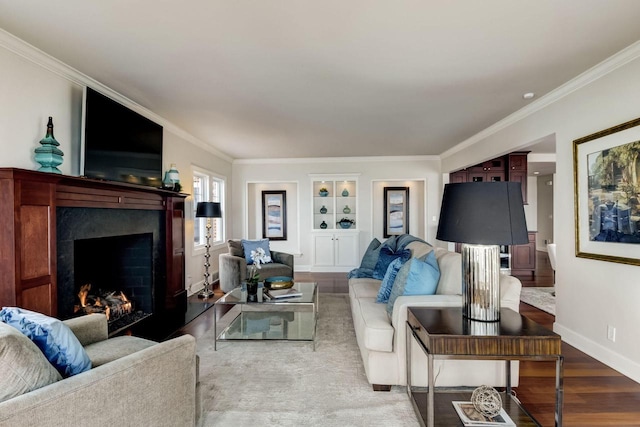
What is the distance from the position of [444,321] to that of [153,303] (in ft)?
10.6

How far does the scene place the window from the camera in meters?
5.29

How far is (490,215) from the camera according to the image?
1732mm

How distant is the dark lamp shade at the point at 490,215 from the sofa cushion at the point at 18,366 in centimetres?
194

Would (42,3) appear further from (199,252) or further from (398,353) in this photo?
(199,252)

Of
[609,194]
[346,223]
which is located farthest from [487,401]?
[346,223]

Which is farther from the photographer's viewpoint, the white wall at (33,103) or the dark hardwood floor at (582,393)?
the white wall at (33,103)

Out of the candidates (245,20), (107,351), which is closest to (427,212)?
(245,20)

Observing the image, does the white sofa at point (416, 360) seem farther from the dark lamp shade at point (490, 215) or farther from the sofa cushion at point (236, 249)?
the sofa cushion at point (236, 249)

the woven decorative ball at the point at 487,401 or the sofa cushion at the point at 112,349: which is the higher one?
the sofa cushion at the point at 112,349

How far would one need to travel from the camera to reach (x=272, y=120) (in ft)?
13.5

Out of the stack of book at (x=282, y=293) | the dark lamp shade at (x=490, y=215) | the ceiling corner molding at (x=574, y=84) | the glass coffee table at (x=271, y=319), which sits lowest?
the glass coffee table at (x=271, y=319)

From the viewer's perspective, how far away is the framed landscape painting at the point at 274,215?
739cm

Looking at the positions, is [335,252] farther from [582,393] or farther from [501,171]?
[582,393]

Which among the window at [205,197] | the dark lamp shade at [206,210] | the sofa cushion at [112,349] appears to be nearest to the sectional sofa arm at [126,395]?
the sofa cushion at [112,349]
